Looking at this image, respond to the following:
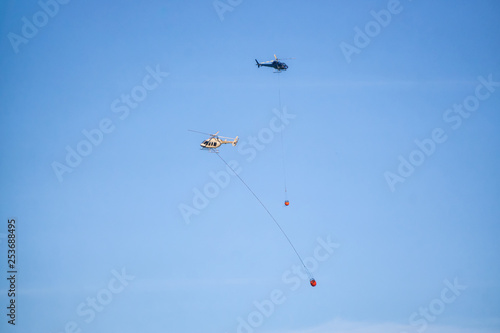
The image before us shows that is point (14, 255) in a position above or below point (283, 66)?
below

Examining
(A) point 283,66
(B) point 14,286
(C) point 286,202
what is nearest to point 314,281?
(C) point 286,202

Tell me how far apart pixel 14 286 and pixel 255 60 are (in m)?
27.4

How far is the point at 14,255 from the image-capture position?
4900 cm

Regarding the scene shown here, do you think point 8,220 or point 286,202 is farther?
point 286,202

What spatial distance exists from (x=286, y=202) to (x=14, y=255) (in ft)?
71.4

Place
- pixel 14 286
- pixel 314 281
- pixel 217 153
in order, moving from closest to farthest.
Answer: pixel 14 286, pixel 314 281, pixel 217 153

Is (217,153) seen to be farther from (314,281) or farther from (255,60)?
(314,281)

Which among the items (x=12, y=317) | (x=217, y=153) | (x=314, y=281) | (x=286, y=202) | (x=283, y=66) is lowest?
(x=314, y=281)

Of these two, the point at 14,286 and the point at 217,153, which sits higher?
the point at 217,153

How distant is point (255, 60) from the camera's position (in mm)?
57594

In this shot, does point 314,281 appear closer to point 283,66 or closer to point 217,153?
point 217,153

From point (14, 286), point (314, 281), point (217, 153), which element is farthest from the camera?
point (217, 153)

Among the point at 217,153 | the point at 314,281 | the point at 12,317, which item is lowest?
the point at 314,281

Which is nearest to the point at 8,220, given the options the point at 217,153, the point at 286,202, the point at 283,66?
the point at 217,153
